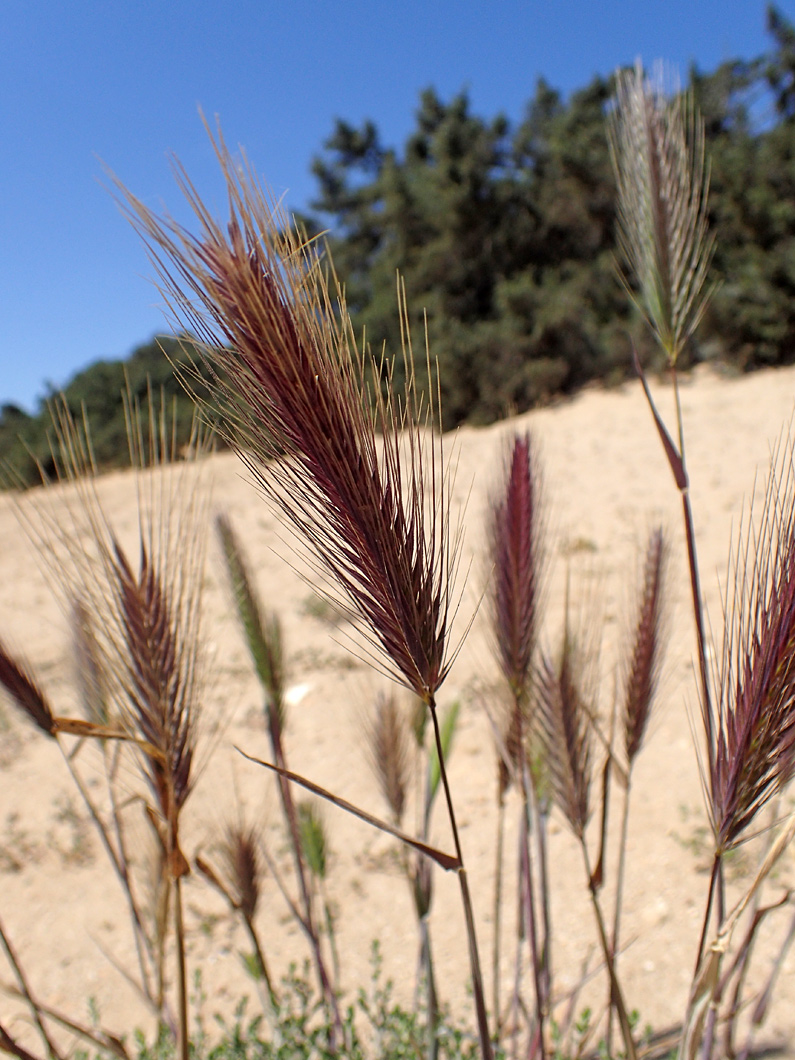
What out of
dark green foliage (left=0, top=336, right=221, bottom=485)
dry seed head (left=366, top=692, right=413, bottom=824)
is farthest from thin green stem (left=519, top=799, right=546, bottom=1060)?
dark green foliage (left=0, top=336, right=221, bottom=485)

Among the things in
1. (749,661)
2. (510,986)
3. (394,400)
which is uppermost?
(394,400)

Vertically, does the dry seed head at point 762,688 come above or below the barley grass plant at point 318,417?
below

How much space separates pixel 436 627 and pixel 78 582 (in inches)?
22.7

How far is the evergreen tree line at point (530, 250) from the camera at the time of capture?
36.9 ft

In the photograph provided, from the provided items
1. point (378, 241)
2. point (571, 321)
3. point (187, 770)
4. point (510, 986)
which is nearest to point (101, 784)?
point (510, 986)

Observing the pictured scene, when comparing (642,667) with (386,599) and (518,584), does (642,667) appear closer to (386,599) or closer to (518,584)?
(518,584)

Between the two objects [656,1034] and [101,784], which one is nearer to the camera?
[656,1034]

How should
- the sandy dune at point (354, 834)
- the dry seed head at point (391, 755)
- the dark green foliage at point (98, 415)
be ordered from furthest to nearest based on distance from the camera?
the dark green foliage at point (98, 415)
the sandy dune at point (354, 834)
the dry seed head at point (391, 755)

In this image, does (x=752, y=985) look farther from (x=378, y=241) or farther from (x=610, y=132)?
(x=378, y=241)

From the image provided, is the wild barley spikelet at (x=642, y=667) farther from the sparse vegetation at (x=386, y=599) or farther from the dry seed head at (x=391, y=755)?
the dry seed head at (x=391, y=755)

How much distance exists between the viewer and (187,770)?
3.22 feet

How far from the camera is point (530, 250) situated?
54.5 ft

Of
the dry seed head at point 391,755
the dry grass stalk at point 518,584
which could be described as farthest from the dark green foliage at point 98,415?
the dry grass stalk at point 518,584

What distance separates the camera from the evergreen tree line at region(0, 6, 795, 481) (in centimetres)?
1126
